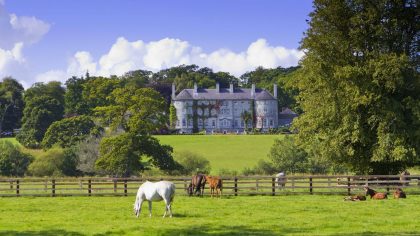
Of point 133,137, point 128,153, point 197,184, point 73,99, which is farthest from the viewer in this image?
point 73,99

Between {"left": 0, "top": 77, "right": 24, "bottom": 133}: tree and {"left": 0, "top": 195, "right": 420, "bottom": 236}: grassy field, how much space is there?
300 feet

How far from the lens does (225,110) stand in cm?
13588

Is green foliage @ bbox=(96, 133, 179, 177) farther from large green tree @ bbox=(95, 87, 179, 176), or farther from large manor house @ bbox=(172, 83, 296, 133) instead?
large manor house @ bbox=(172, 83, 296, 133)

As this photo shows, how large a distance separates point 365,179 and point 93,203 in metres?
13.4

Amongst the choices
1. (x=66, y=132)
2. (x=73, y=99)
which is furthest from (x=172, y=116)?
(x=66, y=132)

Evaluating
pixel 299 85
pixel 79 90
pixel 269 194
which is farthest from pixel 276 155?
pixel 79 90

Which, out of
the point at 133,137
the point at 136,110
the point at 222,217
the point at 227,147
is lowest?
the point at 222,217

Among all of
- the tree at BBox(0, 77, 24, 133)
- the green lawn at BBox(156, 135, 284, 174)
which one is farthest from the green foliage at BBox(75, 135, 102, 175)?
the tree at BBox(0, 77, 24, 133)

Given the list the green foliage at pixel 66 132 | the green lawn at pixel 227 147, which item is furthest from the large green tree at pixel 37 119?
the green lawn at pixel 227 147

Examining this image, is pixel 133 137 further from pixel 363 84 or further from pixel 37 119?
pixel 37 119

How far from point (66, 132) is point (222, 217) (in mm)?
55904

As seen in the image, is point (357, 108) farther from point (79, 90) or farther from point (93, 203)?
point (79, 90)

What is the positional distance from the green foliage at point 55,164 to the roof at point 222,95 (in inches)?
3040

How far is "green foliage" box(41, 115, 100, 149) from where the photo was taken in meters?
71.0
